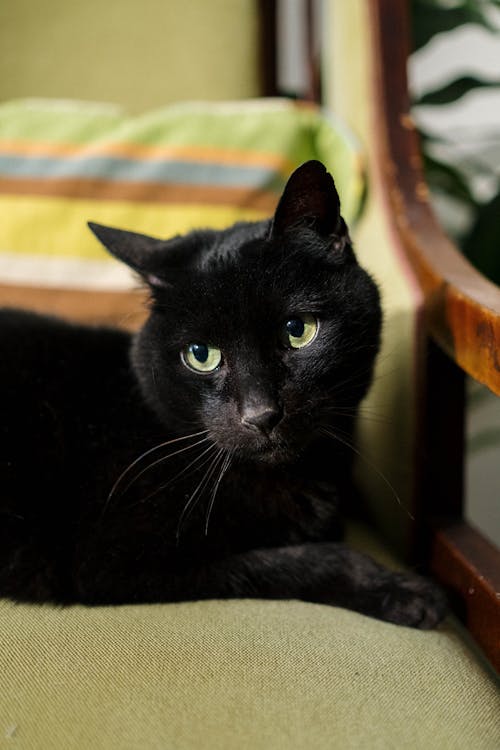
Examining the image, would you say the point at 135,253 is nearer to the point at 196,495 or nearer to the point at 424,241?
the point at 196,495

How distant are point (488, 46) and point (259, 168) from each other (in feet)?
2.47

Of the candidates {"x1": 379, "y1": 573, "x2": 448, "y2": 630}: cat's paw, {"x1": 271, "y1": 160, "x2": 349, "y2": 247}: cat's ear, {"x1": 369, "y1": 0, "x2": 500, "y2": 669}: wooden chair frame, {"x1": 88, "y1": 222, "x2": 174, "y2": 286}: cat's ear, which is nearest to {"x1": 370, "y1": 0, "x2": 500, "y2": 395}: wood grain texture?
{"x1": 369, "y1": 0, "x2": 500, "y2": 669}: wooden chair frame

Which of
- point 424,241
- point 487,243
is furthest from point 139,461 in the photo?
point 487,243

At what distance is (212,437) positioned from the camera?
0.83 meters

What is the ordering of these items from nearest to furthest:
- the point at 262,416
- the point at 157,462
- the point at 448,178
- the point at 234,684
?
the point at 234,684 < the point at 262,416 < the point at 157,462 < the point at 448,178

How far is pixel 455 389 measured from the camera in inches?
37.5

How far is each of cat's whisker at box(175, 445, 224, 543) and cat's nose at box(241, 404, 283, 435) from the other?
85mm

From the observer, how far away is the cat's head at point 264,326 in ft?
2.60

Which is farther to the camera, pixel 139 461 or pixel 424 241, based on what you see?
pixel 424 241

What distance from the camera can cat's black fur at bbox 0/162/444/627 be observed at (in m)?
0.80

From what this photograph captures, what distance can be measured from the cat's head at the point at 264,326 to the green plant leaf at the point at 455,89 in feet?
2.52

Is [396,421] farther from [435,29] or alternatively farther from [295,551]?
[435,29]

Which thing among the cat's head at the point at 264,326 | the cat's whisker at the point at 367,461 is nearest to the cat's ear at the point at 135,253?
the cat's head at the point at 264,326

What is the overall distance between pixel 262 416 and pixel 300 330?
135mm
